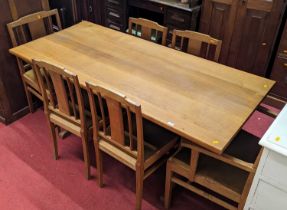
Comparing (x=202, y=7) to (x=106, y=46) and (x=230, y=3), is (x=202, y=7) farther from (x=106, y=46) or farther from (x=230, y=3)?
(x=106, y=46)

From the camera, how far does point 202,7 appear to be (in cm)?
312

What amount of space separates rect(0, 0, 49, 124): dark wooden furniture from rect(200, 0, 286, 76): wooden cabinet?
66.0 inches

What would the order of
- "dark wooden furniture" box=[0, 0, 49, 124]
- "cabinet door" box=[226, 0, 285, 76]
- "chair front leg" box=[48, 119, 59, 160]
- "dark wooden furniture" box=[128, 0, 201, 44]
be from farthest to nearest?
"dark wooden furniture" box=[128, 0, 201, 44] < "cabinet door" box=[226, 0, 285, 76] < "dark wooden furniture" box=[0, 0, 49, 124] < "chair front leg" box=[48, 119, 59, 160]

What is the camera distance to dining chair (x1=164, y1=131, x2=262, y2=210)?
1.64 meters

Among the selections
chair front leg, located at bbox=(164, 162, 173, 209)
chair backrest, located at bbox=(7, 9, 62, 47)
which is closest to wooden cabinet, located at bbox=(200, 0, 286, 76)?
chair backrest, located at bbox=(7, 9, 62, 47)

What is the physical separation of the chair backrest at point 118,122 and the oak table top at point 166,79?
0.12m

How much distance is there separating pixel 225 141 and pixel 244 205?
0.42 meters

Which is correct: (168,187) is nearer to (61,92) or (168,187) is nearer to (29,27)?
(61,92)

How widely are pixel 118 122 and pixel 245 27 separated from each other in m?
1.85

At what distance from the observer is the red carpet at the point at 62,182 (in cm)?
210

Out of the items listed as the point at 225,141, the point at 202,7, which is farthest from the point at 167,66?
the point at 202,7

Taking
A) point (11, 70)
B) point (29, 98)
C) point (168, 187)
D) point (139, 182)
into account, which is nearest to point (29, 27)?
point (11, 70)

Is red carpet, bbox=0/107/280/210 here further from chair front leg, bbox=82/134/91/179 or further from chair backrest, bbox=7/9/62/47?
chair backrest, bbox=7/9/62/47

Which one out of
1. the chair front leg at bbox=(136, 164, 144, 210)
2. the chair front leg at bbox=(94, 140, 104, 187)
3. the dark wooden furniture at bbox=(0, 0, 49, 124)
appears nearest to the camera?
the chair front leg at bbox=(136, 164, 144, 210)
